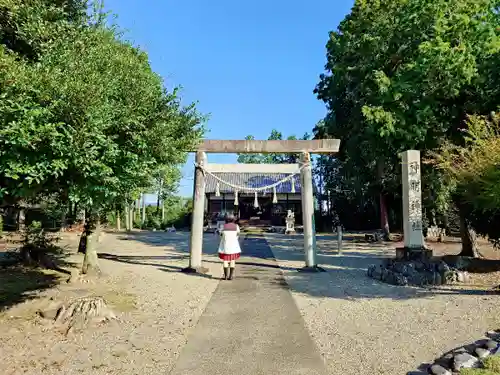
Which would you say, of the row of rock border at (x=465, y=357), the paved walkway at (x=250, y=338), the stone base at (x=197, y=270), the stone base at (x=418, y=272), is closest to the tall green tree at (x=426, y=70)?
the stone base at (x=418, y=272)

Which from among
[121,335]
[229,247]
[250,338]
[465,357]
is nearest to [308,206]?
[229,247]

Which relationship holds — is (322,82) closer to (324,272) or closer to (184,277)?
(324,272)

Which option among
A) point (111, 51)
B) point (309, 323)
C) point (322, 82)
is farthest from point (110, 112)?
point (322, 82)

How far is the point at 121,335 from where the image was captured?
601cm

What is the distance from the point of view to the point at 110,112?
4.96 m

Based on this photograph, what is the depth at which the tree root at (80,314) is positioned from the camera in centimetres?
634

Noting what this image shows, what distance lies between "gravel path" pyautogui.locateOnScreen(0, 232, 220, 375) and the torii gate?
1.47 metres

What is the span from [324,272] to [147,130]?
765 centimetres

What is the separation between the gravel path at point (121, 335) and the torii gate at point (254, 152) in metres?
1.47

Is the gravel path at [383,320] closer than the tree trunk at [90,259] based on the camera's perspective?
Yes

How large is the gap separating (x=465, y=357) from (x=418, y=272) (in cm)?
583

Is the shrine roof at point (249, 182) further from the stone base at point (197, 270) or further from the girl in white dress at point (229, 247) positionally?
the girl in white dress at point (229, 247)

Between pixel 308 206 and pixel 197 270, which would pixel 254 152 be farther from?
pixel 197 270

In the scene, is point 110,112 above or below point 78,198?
above
